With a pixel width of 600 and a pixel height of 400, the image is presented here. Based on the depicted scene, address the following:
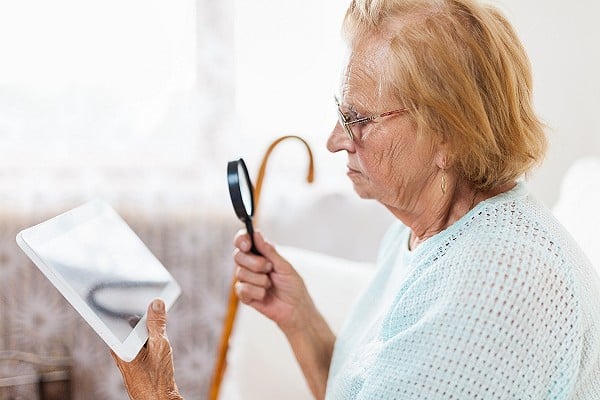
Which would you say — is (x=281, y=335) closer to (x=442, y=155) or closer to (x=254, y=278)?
(x=254, y=278)

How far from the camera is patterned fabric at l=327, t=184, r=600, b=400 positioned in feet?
3.29

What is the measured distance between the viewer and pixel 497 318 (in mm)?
1004

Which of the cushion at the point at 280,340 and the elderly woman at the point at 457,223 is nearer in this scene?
the elderly woman at the point at 457,223

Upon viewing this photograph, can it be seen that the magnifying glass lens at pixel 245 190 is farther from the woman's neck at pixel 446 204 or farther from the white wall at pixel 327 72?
the white wall at pixel 327 72

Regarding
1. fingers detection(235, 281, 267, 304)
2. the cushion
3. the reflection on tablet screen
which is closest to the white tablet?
the reflection on tablet screen

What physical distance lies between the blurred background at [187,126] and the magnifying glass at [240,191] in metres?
0.83

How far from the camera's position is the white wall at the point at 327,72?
2.33m

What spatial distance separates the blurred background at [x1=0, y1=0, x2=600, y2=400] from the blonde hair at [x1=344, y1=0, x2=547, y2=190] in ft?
3.65

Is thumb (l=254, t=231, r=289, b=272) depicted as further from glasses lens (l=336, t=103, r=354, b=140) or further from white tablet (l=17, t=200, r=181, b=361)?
glasses lens (l=336, t=103, r=354, b=140)

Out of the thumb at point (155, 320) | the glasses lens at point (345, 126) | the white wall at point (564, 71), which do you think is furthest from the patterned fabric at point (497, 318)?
the white wall at point (564, 71)

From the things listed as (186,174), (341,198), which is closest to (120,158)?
(186,174)

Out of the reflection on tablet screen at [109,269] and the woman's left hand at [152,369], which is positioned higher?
the reflection on tablet screen at [109,269]

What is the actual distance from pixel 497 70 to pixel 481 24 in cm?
7

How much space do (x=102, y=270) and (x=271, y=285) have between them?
39 cm
